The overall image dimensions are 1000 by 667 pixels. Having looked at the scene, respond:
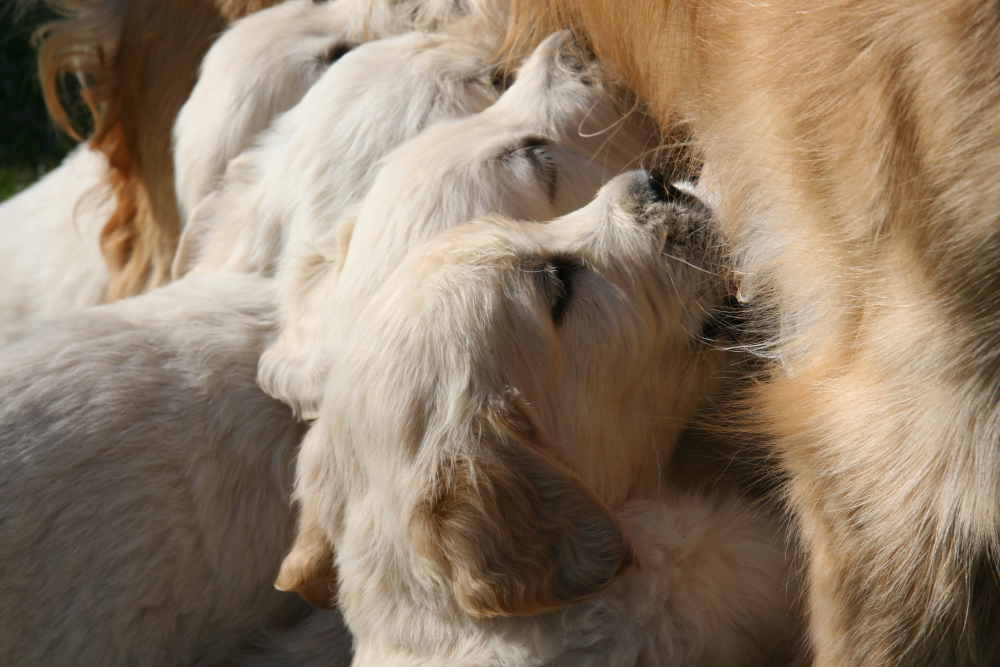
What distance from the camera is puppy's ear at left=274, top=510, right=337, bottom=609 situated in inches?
71.9

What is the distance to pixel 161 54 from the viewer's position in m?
3.03

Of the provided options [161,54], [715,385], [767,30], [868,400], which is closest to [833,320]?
[868,400]

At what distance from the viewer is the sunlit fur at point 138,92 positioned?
3021 mm

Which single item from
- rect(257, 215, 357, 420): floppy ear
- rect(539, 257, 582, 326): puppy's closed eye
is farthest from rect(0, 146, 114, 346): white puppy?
rect(539, 257, 582, 326): puppy's closed eye

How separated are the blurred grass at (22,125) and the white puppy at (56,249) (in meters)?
1.35

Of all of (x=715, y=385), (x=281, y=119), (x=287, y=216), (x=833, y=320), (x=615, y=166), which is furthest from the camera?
(x=281, y=119)

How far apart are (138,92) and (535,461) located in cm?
210

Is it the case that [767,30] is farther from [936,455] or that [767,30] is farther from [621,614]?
[621,614]

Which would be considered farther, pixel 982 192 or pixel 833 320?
pixel 833 320

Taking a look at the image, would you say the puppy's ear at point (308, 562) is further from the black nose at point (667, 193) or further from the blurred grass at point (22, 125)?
the blurred grass at point (22, 125)

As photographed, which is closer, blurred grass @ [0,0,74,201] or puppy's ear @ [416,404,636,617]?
puppy's ear @ [416,404,636,617]

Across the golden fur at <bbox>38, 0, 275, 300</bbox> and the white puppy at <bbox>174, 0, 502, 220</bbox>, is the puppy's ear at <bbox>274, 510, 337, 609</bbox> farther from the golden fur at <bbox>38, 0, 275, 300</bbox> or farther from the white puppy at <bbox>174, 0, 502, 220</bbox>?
the golden fur at <bbox>38, 0, 275, 300</bbox>

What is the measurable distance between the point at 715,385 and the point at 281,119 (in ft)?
4.54

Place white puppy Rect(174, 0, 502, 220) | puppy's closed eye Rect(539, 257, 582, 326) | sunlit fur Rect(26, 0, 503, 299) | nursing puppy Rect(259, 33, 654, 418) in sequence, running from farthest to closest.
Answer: sunlit fur Rect(26, 0, 503, 299) → white puppy Rect(174, 0, 502, 220) → nursing puppy Rect(259, 33, 654, 418) → puppy's closed eye Rect(539, 257, 582, 326)
